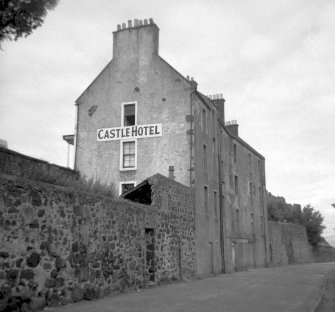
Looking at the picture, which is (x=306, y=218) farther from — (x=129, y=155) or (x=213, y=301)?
(x=213, y=301)

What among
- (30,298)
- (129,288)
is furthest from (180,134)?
(30,298)

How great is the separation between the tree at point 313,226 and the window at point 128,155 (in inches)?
1416

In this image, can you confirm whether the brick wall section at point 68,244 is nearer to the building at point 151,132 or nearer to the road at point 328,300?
the road at point 328,300

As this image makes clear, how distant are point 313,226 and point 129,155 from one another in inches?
1438

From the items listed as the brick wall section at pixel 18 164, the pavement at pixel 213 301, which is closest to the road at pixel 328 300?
the pavement at pixel 213 301

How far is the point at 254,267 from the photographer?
33531 millimetres

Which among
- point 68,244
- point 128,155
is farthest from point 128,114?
point 68,244

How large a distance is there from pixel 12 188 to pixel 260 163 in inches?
1265

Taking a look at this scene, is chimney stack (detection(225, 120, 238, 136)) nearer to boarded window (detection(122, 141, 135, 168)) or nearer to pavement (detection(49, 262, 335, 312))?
boarded window (detection(122, 141, 135, 168))

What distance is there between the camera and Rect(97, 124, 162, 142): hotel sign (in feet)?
78.6

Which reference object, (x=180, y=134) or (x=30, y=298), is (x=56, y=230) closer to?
(x=30, y=298)

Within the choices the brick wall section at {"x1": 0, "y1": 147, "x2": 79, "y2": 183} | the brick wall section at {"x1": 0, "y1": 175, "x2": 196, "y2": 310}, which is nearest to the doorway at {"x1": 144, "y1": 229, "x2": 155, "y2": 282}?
the brick wall section at {"x1": 0, "y1": 175, "x2": 196, "y2": 310}

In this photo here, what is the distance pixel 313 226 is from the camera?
5412cm

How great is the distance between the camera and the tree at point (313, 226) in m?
54.1
